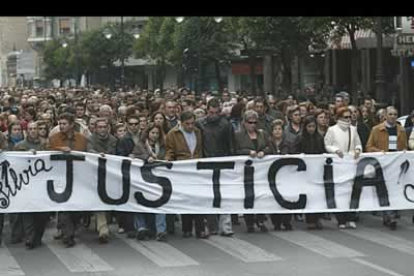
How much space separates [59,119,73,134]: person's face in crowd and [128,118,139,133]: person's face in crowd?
2.90ft

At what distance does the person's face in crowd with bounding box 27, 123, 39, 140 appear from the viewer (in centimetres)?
1215

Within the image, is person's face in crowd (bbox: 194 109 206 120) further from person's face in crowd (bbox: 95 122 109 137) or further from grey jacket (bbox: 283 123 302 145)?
Result: person's face in crowd (bbox: 95 122 109 137)

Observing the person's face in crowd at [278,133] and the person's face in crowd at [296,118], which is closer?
the person's face in crowd at [278,133]

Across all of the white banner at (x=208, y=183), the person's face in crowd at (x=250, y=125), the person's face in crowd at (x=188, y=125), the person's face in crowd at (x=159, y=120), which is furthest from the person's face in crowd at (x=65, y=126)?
the person's face in crowd at (x=250, y=125)

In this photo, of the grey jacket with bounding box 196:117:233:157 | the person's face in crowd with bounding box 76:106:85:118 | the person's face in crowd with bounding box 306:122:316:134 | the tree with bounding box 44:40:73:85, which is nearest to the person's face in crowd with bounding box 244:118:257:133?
the grey jacket with bounding box 196:117:233:157

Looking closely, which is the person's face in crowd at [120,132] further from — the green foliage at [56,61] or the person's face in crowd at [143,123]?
the green foliage at [56,61]

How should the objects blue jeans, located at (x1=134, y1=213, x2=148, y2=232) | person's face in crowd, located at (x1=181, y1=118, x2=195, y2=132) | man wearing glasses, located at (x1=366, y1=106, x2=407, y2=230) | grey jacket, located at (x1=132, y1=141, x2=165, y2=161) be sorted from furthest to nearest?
1. man wearing glasses, located at (x1=366, y1=106, x2=407, y2=230)
2. person's face in crowd, located at (x1=181, y1=118, x2=195, y2=132)
3. grey jacket, located at (x1=132, y1=141, x2=165, y2=161)
4. blue jeans, located at (x1=134, y1=213, x2=148, y2=232)

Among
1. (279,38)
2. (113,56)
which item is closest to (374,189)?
(279,38)

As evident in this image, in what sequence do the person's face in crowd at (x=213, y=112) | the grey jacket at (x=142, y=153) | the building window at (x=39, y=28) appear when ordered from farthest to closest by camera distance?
the building window at (x=39, y=28) < the person's face in crowd at (x=213, y=112) < the grey jacket at (x=142, y=153)

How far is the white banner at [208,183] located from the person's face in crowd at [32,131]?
1.34 feet

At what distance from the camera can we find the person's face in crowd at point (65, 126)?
11867 mm

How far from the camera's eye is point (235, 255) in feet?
35.3

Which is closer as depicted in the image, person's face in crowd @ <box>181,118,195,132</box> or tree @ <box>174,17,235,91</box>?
person's face in crowd @ <box>181,118,195,132</box>

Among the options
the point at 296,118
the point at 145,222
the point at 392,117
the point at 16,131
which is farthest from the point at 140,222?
the point at 392,117
